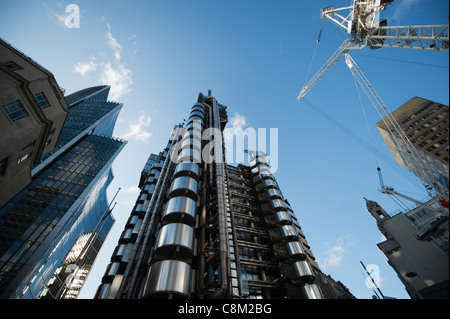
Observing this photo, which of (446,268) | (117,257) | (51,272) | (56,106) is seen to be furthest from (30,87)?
(51,272)

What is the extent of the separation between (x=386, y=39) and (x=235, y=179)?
36.0 meters

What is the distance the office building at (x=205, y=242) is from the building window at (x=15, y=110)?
2148cm

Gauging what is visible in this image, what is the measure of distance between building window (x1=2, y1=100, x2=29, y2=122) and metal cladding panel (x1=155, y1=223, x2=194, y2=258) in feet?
88.7

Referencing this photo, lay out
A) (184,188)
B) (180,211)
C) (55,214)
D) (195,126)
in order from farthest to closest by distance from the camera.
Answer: (55,214), (195,126), (184,188), (180,211)

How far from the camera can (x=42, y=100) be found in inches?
1314

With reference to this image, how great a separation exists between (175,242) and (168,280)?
327cm

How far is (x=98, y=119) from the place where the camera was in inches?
3706

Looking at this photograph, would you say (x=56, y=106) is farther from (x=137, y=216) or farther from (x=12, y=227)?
(x=12, y=227)

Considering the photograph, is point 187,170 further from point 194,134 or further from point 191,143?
point 194,134

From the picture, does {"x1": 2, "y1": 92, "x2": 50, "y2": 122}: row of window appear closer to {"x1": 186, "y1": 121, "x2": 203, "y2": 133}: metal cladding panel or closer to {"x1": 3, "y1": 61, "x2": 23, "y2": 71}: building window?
{"x1": 3, "y1": 61, "x2": 23, "y2": 71}: building window

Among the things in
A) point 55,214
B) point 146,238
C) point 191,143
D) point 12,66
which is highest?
point 55,214

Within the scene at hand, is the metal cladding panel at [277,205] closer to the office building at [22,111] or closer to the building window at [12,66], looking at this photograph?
the office building at [22,111]

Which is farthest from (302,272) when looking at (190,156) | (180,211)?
(190,156)

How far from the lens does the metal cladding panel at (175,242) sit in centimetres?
1841
